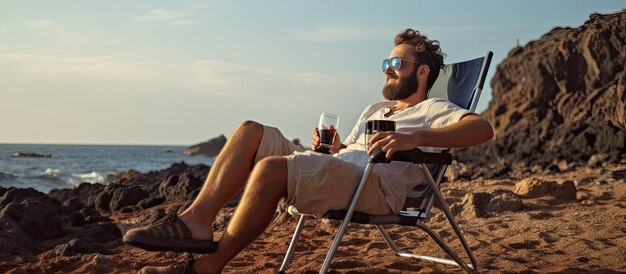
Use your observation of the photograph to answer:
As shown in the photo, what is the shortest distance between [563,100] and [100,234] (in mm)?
24864

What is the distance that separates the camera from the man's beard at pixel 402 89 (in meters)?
4.00

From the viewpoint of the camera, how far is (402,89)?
4.00 metres

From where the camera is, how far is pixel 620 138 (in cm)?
1659

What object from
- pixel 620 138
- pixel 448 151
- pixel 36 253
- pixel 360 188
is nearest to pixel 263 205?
pixel 360 188

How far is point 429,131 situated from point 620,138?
1490cm

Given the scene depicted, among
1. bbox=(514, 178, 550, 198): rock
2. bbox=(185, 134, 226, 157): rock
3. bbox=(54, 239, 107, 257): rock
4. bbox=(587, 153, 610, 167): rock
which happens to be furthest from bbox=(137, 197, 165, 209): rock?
bbox=(185, 134, 226, 157): rock

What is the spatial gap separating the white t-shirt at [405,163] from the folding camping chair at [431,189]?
0.27ft

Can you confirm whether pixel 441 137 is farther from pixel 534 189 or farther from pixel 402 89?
pixel 534 189

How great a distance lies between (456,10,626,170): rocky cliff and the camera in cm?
1850

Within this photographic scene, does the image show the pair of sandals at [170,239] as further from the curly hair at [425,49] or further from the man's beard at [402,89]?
the curly hair at [425,49]

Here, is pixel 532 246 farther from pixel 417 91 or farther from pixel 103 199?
pixel 103 199

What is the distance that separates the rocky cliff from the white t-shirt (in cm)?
1366

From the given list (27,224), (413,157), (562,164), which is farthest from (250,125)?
(562,164)

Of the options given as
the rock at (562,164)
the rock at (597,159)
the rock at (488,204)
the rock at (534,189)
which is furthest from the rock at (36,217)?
the rock at (562,164)
